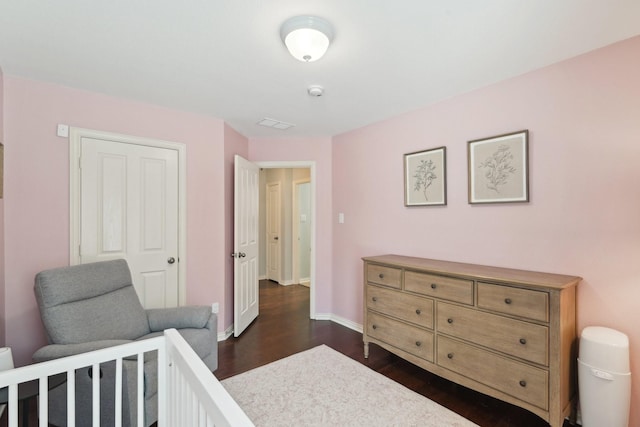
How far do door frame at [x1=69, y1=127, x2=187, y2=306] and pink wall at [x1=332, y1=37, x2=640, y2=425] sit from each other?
2.18m

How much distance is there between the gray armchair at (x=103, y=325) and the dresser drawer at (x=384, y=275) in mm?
1375

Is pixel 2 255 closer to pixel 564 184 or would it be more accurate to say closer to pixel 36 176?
pixel 36 176

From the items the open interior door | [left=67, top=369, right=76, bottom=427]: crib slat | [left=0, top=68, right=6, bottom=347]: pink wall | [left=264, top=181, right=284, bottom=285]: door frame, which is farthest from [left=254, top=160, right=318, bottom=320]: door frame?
[left=67, top=369, right=76, bottom=427]: crib slat

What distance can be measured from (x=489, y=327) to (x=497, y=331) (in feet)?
0.16

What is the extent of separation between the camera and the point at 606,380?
1.58 m

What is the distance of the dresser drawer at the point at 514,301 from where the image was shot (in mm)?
1705

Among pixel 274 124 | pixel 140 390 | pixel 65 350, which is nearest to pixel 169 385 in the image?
pixel 140 390

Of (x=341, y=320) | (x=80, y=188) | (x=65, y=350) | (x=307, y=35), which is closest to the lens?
(x=307, y=35)

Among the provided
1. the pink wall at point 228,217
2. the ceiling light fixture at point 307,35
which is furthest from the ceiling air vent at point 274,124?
the ceiling light fixture at point 307,35

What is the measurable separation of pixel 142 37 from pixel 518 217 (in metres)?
2.67

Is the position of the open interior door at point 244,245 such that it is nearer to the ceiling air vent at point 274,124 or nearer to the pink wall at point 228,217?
the pink wall at point 228,217

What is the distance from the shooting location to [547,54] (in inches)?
72.9

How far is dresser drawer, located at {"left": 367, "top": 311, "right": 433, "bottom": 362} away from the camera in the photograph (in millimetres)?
2260

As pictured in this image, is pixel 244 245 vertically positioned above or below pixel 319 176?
below
